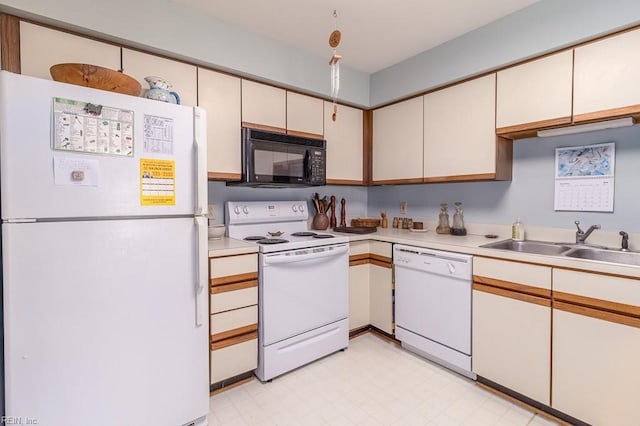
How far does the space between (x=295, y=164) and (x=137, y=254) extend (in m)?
1.36

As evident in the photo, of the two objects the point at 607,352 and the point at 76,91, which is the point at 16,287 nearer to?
the point at 76,91

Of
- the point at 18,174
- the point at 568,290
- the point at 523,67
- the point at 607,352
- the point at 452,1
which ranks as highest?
the point at 452,1

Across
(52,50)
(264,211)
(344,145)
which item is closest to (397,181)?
(344,145)


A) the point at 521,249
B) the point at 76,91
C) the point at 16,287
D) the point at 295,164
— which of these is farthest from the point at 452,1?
the point at 16,287

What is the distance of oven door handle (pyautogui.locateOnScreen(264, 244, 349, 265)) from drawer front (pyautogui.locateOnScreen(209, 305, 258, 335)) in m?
0.33

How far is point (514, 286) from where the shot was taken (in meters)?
1.72

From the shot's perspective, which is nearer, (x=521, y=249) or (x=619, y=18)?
(x=619, y=18)

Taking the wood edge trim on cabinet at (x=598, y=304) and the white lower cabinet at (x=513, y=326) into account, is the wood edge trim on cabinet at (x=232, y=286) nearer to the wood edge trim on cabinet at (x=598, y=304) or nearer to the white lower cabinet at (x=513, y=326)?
the white lower cabinet at (x=513, y=326)

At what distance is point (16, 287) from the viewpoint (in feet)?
3.61

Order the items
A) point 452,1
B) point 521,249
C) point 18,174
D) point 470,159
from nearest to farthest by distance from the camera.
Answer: point 18,174 → point 452,1 → point 521,249 → point 470,159

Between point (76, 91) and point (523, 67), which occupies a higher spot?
point (523, 67)

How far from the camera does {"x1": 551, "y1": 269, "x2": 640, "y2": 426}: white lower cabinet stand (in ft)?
4.49

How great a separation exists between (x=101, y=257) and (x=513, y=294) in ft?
6.83

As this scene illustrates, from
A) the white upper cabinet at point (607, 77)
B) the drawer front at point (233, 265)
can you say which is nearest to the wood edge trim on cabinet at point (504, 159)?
the white upper cabinet at point (607, 77)
